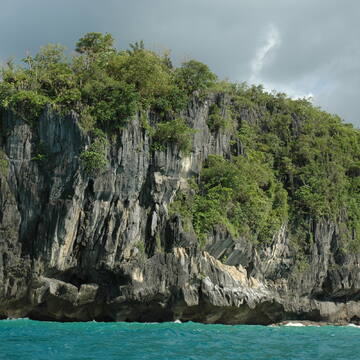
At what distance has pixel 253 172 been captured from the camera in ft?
105

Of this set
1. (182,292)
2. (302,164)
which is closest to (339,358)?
(182,292)

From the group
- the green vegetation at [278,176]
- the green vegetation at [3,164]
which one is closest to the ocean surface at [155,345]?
the green vegetation at [3,164]

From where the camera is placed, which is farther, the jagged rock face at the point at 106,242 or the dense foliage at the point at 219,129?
the dense foliage at the point at 219,129

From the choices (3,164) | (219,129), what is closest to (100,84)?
(3,164)

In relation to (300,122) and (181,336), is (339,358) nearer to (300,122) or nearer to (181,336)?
(181,336)

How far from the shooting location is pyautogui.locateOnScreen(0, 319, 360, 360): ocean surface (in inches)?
530

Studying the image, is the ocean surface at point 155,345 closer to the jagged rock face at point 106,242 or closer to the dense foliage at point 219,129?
the jagged rock face at point 106,242

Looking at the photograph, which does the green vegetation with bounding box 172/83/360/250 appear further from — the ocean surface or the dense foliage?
the ocean surface

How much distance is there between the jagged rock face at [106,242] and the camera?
2359 centimetres

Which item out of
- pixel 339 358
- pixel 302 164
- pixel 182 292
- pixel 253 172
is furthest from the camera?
pixel 302 164

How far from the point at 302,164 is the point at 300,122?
3.70 metres

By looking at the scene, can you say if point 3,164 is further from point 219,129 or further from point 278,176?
point 278,176

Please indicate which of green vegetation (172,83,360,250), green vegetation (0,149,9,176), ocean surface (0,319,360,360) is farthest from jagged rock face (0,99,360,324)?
ocean surface (0,319,360,360)

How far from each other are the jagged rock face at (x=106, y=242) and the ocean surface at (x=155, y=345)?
4.39 meters
